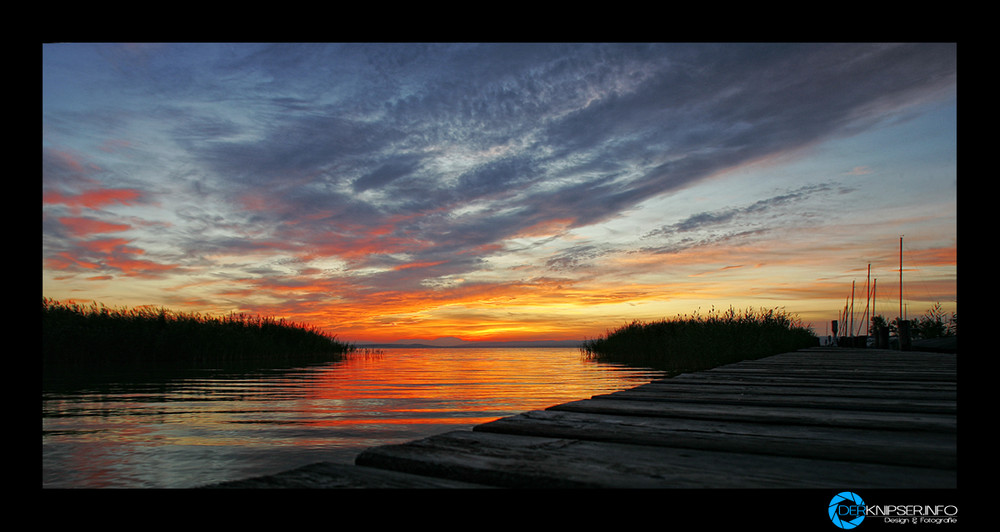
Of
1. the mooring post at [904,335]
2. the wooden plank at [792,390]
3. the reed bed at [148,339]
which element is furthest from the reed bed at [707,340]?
the reed bed at [148,339]

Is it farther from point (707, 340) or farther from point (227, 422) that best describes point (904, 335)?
point (227, 422)

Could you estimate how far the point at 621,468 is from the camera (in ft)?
4.65

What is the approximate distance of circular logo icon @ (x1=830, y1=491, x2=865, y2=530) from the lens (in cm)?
117

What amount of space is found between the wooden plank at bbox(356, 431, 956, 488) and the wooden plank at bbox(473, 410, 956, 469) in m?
0.07

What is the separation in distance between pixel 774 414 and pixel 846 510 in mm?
1253

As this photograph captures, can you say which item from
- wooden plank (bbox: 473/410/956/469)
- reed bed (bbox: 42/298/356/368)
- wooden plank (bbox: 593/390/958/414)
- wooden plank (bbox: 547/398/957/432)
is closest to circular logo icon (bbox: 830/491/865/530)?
wooden plank (bbox: 473/410/956/469)

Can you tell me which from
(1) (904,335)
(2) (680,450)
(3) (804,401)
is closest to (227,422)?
(2) (680,450)

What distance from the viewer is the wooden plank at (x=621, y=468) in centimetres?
131

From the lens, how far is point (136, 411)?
5.77m

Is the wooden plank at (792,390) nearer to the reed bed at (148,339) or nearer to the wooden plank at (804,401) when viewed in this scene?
the wooden plank at (804,401)
